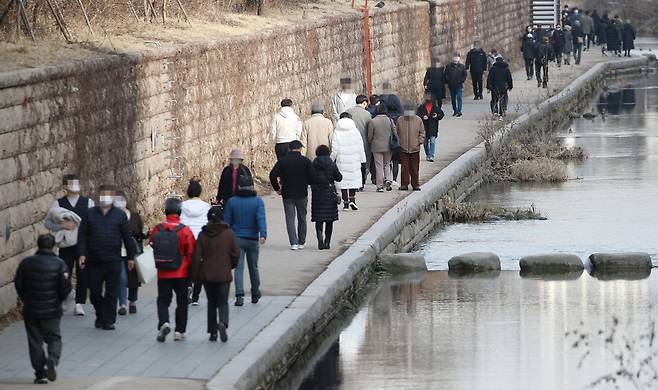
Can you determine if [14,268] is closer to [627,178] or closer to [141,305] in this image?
[141,305]

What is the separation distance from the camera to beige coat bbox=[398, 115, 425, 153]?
25.4m

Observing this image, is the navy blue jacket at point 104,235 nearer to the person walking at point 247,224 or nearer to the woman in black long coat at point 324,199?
the person walking at point 247,224

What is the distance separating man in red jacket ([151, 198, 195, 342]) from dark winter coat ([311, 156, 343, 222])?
5.04m

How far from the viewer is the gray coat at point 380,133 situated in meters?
25.3

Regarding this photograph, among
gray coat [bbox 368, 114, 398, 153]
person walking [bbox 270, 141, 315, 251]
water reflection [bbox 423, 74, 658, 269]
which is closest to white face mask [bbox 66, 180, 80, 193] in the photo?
person walking [bbox 270, 141, 315, 251]

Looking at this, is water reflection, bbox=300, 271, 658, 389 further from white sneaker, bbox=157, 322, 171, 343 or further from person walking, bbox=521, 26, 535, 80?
person walking, bbox=521, 26, 535, 80

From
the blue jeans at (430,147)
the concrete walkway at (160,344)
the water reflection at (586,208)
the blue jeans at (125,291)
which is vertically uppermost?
the blue jeans at (125,291)

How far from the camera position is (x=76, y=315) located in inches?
629

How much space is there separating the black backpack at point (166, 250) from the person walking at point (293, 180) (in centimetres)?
481

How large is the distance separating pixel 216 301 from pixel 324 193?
537cm

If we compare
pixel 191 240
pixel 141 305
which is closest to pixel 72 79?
pixel 141 305

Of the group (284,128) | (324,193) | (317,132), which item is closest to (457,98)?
(284,128)

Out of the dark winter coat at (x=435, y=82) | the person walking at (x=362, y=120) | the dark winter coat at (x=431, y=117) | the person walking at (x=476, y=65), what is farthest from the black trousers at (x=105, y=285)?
the person walking at (x=476, y=65)

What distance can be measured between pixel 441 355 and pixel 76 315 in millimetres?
3395
